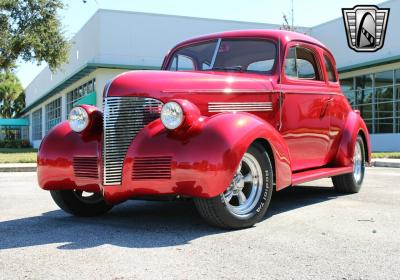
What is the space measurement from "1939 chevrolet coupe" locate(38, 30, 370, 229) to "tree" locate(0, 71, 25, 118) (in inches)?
2959

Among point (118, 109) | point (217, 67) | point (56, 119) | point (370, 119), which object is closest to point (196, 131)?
point (118, 109)

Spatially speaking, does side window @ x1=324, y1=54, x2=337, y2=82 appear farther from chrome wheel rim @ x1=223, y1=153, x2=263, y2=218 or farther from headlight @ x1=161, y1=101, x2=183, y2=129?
headlight @ x1=161, y1=101, x2=183, y2=129

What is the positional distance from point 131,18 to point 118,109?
22565mm

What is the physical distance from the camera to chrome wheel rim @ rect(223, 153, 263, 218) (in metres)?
4.76

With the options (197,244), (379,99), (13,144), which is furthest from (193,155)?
(13,144)

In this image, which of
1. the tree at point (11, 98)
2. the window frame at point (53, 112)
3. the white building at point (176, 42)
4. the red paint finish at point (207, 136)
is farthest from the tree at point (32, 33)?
the tree at point (11, 98)

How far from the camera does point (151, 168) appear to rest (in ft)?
14.7

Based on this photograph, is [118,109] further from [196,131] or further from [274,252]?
[274,252]

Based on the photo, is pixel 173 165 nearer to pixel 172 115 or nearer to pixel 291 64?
pixel 172 115

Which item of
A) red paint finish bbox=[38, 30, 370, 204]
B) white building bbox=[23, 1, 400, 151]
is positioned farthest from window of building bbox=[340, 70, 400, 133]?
red paint finish bbox=[38, 30, 370, 204]

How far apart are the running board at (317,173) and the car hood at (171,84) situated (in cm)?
111

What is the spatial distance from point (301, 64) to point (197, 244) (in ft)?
Result: 10.4

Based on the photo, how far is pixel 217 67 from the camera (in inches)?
235

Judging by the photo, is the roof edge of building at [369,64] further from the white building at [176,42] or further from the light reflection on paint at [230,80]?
the light reflection on paint at [230,80]
